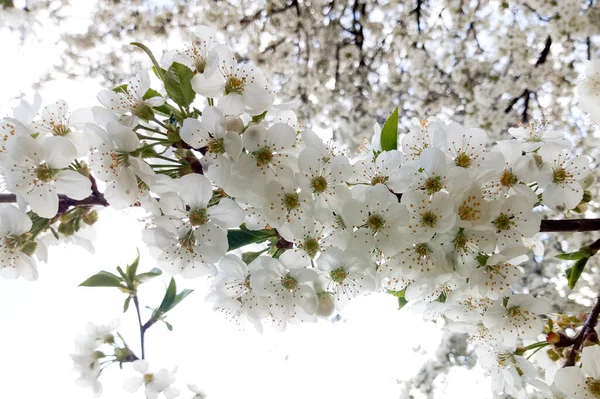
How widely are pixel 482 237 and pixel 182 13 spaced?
3635 millimetres

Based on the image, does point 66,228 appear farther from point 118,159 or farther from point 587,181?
point 587,181

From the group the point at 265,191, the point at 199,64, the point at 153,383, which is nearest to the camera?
the point at 265,191

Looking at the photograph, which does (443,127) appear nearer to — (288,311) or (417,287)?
(417,287)

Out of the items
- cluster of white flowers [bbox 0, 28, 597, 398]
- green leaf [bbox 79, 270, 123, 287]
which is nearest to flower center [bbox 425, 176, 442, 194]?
cluster of white flowers [bbox 0, 28, 597, 398]

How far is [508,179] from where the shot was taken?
875mm

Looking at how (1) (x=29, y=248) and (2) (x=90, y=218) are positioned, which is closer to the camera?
(1) (x=29, y=248)

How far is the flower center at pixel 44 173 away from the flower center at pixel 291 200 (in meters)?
0.46

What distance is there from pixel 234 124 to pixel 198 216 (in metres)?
0.19

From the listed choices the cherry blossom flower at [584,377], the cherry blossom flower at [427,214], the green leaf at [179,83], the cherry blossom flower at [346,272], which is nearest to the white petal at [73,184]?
the green leaf at [179,83]

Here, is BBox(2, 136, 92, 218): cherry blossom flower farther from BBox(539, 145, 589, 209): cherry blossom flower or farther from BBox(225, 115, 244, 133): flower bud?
BBox(539, 145, 589, 209): cherry blossom flower

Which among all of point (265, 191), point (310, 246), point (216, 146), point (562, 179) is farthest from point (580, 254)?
point (216, 146)

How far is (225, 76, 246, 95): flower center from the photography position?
85cm

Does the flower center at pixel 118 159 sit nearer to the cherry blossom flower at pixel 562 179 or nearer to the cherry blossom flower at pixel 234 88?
the cherry blossom flower at pixel 234 88

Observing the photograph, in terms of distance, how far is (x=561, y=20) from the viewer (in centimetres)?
328
